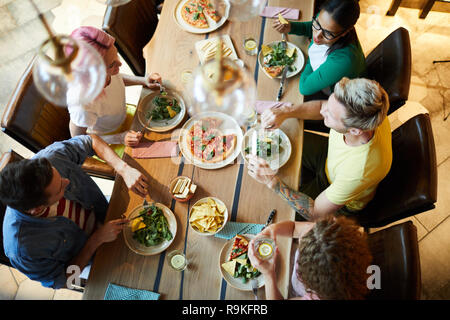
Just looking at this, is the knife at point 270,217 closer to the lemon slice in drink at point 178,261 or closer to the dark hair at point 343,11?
the lemon slice in drink at point 178,261

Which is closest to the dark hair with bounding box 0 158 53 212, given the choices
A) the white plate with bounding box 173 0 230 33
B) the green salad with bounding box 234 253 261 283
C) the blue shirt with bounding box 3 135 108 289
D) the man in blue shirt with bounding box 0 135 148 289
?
the man in blue shirt with bounding box 0 135 148 289

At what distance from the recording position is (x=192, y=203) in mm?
1914

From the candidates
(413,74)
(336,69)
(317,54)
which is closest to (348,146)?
(336,69)

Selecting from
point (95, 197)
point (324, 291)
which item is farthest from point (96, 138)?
point (324, 291)

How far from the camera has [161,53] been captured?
7.95 feet

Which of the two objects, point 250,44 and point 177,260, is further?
point 250,44

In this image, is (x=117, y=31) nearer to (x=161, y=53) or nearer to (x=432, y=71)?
(x=161, y=53)

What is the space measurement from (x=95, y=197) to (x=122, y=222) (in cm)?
46

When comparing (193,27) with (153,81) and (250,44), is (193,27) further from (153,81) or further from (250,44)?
(153,81)

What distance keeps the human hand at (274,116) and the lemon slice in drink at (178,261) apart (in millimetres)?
1001

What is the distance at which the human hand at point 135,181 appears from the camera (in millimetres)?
1906

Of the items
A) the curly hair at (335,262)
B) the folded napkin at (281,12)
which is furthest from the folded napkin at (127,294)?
the folded napkin at (281,12)

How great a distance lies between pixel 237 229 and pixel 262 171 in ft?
1.26

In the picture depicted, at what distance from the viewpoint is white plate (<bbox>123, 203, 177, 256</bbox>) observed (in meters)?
1.78
